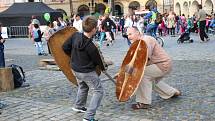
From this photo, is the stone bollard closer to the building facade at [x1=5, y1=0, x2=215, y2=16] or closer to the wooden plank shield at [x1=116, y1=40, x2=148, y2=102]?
the wooden plank shield at [x1=116, y1=40, x2=148, y2=102]

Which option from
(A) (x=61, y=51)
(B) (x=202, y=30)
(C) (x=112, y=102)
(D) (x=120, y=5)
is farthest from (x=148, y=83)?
(D) (x=120, y=5)

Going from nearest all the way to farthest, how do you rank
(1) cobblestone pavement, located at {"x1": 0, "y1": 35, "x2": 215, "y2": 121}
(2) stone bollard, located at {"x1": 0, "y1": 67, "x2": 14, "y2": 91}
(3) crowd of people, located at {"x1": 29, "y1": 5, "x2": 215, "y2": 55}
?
(1) cobblestone pavement, located at {"x1": 0, "y1": 35, "x2": 215, "y2": 121} → (2) stone bollard, located at {"x1": 0, "y1": 67, "x2": 14, "y2": 91} → (3) crowd of people, located at {"x1": 29, "y1": 5, "x2": 215, "y2": 55}

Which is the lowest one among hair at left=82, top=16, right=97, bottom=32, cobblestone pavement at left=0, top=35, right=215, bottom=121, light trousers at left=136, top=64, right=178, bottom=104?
cobblestone pavement at left=0, top=35, right=215, bottom=121

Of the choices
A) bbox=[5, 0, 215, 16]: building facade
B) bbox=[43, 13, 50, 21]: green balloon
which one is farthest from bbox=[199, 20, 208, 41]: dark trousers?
bbox=[5, 0, 215, 16]: building facade

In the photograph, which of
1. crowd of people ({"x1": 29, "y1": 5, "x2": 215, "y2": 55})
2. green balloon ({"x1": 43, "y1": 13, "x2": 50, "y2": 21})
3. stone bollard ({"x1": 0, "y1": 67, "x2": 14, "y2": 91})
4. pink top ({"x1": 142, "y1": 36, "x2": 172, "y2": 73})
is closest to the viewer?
pink top ({"x1": 142, "y1": 36, "x2": 172, "y2": 73})

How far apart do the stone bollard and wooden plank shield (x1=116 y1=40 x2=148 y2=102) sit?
3.22 meters

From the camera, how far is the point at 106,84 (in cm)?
983

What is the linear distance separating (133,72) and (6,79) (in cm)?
364

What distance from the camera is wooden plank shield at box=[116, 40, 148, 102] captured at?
7164mm

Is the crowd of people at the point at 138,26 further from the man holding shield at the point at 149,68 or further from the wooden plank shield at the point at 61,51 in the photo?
the man holding shield at the point at 149,68

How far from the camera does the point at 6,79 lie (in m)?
9.81

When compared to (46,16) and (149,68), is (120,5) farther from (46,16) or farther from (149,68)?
(149,68)

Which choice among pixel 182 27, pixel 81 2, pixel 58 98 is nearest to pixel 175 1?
pixel 81 2

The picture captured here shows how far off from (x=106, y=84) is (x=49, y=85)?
1341 mm
